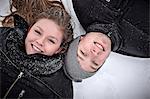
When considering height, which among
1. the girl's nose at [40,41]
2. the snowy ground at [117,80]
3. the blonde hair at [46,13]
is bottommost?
the snowy ground at [117,80]

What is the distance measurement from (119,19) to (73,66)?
14 centimetres

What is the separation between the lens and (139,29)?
2.66ft

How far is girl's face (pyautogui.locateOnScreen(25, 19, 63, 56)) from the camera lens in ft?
2.59

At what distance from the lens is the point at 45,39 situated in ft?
2.59

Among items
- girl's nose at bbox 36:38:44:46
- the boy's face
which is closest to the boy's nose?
the boy's face

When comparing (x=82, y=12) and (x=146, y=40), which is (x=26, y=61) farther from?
(x=146, y=40)

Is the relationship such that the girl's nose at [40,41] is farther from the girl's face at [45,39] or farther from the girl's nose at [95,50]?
the girl's nose at [95,50]

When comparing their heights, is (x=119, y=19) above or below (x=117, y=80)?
above

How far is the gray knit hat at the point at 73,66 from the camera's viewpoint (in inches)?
31.1

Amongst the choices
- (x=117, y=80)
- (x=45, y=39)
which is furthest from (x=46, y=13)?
(x=117, y=80)

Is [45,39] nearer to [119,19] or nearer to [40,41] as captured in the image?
[40,41]

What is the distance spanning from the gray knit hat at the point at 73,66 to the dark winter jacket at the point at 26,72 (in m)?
0.01

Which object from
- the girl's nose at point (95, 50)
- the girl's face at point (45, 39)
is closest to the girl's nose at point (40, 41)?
the girl's face at point (45, 39)

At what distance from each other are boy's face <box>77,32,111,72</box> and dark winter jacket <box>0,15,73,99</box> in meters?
0.04
